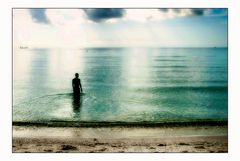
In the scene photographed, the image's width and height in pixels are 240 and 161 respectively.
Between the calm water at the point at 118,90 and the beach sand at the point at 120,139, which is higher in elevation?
the calm water at the point at 118,90

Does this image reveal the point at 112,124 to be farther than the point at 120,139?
Yes

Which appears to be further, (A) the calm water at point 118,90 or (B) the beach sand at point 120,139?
(A) the calm water at point 118,90

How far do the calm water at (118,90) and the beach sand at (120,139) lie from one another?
0.51 meters

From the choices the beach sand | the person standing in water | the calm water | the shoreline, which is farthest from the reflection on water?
the beach sand

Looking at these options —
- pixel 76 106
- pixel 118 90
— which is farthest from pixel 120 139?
pixel 118 90

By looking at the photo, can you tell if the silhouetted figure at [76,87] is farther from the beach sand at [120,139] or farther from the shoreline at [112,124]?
the beach sand at [120,139]

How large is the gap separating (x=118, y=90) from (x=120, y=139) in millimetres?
4475

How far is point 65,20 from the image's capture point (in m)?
9.19

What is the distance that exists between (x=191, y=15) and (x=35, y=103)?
481 cm

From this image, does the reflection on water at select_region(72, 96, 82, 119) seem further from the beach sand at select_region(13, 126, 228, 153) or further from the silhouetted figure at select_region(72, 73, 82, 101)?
the beach sand at select_region(13, 126, 228, 153)

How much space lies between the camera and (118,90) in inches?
505

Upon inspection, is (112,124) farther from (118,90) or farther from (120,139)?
(118,90)

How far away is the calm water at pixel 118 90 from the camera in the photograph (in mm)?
9672

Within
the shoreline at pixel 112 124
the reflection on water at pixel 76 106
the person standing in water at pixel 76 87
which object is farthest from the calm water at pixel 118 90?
the person standing in water at pixel 76 87
